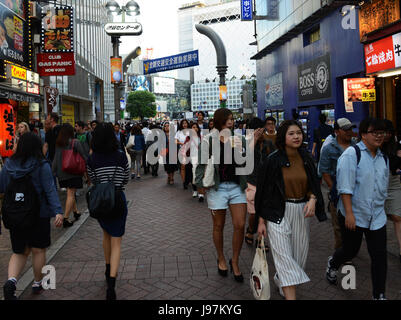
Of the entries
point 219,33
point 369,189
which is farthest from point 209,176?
point 219,33

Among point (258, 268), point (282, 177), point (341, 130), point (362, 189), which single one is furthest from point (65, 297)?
point (341, 130)

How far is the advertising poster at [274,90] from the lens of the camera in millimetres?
22172

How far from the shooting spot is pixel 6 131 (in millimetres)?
12438

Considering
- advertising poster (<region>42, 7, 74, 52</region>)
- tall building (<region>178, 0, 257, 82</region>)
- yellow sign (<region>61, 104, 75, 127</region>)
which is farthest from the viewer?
tall building (<region>178, 0, 257, 82</region>)

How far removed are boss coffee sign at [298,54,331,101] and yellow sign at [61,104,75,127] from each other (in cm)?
1628

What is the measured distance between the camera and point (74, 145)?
6859 millimetres

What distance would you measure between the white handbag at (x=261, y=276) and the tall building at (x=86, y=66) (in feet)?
67.4

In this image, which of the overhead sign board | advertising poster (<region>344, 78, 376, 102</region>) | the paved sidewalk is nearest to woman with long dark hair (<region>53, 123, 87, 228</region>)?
the paved sidewalk

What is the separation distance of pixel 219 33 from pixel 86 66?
128832 millimetres

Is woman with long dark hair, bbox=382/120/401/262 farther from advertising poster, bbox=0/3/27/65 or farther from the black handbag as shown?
advertising poster, bbox=0/3/27/65

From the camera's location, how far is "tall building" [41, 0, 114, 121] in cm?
2555

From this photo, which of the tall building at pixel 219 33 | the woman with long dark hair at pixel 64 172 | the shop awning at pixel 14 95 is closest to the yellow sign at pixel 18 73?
the shop awning at pixel 14 95

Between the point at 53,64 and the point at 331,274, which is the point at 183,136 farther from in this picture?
the point at 331,274
